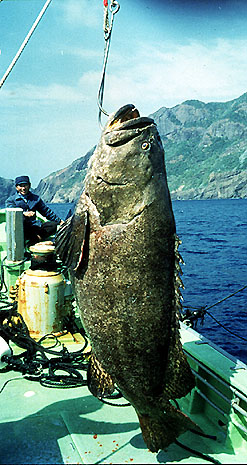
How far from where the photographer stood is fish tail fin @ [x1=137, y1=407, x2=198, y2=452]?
3.62 meters

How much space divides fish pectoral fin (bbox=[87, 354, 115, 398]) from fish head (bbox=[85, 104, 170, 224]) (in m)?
1.38

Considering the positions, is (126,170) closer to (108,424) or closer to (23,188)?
(108,424)

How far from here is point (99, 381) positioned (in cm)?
380

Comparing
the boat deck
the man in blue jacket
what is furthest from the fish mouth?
the man in blue jacket

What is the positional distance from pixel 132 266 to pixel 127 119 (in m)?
1.24

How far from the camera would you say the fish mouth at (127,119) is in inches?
135

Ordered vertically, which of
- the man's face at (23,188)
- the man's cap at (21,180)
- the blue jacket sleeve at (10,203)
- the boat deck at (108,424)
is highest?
the man's cap at (21,180)

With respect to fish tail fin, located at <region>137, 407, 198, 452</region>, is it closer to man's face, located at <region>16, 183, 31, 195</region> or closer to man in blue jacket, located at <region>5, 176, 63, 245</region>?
man in blue jacket, located at <region>5, 176, 63, 245</region>

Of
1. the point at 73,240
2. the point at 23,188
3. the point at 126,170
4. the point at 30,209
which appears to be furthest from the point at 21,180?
the point at 126,170

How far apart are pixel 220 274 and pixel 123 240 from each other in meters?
29.5

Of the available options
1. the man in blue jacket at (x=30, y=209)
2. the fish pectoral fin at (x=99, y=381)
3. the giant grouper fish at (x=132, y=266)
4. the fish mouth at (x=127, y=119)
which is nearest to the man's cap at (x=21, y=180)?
the man in blue jacket at (x=30, y=209)

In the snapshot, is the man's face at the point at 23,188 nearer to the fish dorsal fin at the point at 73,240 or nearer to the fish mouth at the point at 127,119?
the fish dorsal fin at the point at 73,240

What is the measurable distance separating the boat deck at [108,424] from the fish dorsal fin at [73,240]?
182 cm

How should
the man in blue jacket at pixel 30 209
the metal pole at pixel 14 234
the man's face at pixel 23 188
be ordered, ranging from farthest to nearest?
1. the man's face at pixel 23 188
2. the man in blue jacket at pixel 30 209
3. the metal pole at pixel 14 234
